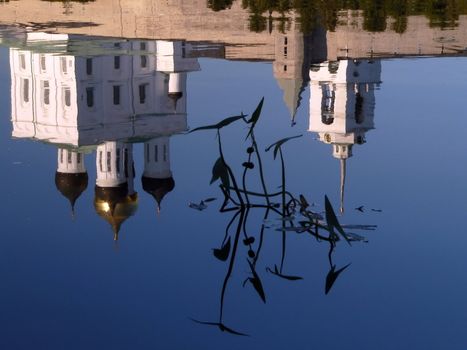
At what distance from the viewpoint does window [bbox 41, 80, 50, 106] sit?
27.5 m

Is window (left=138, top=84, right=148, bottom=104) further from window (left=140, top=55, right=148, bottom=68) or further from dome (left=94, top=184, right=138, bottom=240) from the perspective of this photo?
window (left=140, top=55, right=148, bottom=68)

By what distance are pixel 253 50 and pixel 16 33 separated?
16.0ft

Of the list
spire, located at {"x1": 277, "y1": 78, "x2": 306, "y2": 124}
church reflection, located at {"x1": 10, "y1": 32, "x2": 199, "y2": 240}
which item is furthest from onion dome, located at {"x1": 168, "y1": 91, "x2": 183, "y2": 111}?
spire, located at {"x1": 277, "y1": 78, "x2": 306, "y2": 124}

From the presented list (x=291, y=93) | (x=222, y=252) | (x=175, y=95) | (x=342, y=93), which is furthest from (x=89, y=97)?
(x=222, y=252)

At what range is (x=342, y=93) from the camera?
26.3 m

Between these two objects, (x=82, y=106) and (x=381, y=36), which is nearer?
(x=381, y=36)

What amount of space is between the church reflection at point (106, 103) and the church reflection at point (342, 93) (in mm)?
2366

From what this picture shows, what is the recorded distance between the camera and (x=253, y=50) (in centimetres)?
2195

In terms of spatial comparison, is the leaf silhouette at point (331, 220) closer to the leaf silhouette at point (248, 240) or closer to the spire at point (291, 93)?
the leaf silhouette at point (248, 240)

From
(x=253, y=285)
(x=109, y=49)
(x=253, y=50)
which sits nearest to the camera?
(x=253, y=285)

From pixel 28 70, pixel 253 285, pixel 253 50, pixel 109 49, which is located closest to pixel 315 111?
pixel 253 50

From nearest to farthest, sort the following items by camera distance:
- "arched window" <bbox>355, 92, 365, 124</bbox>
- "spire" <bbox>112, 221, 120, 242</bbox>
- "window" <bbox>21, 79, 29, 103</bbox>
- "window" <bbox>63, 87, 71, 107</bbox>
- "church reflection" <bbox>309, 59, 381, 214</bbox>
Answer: "spire" <bbox>112, 221, 120, 242</bbox> < "arched window" <bbox>355, 92, 365, 124</bbox> < "church reflection" <bbox>309, 59, 381, 214</bbox> < "window" <bbox>63, 87, 71, 107</bbox> < "window" <bbox>21, 79, 29, 103</bbox>

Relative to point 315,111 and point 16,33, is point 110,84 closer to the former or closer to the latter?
point 16,33

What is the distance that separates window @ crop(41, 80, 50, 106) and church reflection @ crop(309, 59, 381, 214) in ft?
17.5
